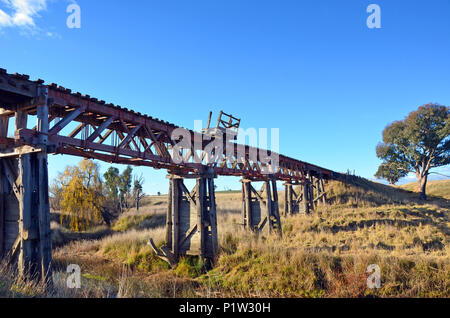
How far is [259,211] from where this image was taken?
16.4 metres

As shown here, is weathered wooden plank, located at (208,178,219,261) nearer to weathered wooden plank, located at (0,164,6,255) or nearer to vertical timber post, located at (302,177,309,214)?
weathered wooden plank, located at (0,164,6,255)

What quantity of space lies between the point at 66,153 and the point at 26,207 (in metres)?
2.08

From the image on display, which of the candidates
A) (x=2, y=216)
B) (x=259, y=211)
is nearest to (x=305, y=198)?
(x=259, y=211)

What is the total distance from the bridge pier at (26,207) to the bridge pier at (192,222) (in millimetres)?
5882

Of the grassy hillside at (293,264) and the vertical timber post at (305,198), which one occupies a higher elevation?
the vertical timber post at (305,198)

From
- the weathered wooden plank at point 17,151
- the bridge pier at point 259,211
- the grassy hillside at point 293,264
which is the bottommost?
the grassy hillside at point 293,264

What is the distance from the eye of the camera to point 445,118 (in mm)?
33656

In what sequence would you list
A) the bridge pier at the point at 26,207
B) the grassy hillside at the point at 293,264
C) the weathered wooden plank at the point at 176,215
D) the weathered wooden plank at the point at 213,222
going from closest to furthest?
the bridge pier at the point at 26,207 < the grassy hillside at the point at 293,264 < the weathered wooden plank at the point at 213,222 < the weathered wooden plank at the point at 176,215

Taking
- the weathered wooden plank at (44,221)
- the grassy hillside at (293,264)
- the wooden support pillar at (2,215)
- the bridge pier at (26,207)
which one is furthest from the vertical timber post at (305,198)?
the wooden support pillar at (2,215)

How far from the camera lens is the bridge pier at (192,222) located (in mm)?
11799

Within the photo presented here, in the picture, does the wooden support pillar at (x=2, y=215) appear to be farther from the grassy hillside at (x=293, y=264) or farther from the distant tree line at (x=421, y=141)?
the distant tree line at (x=421, y=141)

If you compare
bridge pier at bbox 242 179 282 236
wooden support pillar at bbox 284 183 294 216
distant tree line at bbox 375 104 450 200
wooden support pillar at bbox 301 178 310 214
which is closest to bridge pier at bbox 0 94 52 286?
bridge pier at bbox 242 179 282 236
